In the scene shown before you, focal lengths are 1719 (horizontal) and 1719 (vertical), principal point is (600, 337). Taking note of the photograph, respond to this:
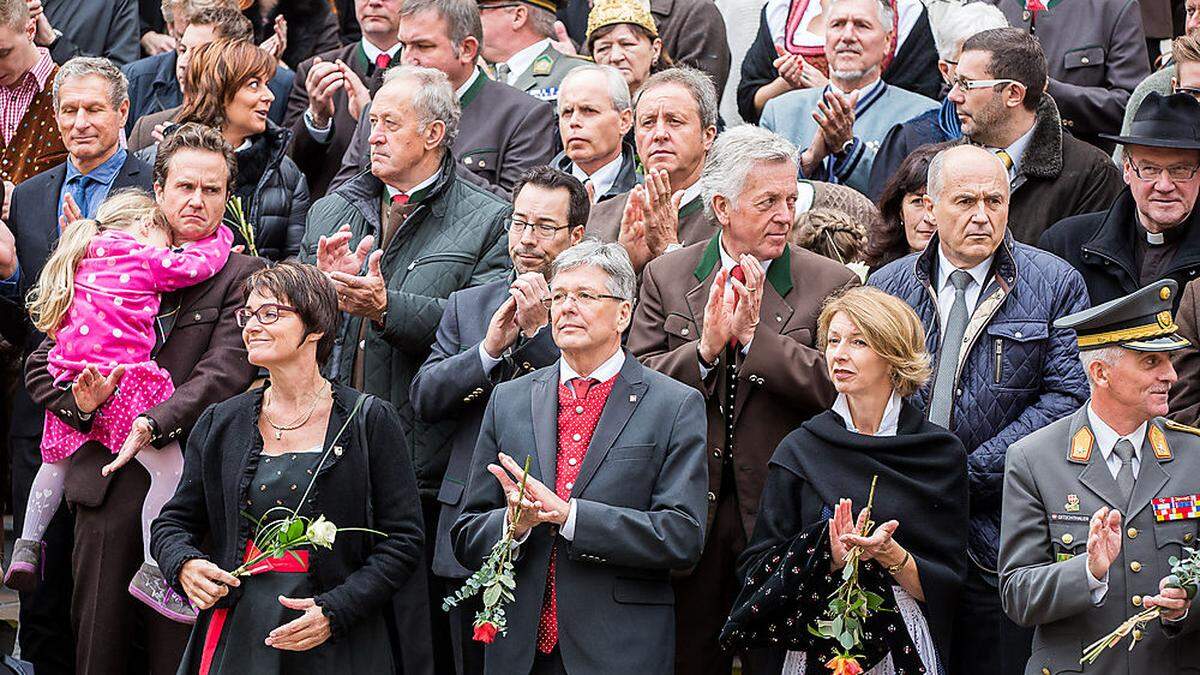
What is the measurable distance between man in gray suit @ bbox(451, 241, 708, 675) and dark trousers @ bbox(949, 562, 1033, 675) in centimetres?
99

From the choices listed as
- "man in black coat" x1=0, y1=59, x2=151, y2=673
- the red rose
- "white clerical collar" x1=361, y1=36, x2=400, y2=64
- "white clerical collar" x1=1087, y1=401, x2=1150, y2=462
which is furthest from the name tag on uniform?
"white clerical collar" x1=361, y1=36, x2=400, y2=64

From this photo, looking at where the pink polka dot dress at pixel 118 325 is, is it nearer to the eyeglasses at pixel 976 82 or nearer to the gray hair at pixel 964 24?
the eyeglasses at pixel 976 82

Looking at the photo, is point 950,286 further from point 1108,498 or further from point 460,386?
point 460,386

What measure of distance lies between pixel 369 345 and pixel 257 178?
5.07 ft

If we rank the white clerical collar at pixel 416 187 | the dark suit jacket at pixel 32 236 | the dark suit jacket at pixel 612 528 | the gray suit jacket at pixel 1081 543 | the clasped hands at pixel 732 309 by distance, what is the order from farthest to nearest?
the dark suit jacket at pixel 32 236 < the white clerical collar at pixel 416 187 < the clasped hands at pixel 732 309 < the dark suit jacket at pixel 612 528 < the gray suit jacket at pixel 1081 543

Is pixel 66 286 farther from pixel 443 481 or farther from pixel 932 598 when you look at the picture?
pixel 932 598

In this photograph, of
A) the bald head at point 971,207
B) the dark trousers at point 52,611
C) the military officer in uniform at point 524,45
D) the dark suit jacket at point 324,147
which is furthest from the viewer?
the military officer in uniform at point 524,45

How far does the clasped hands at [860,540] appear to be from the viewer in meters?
5.34

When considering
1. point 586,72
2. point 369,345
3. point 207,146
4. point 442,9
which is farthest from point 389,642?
point 442,9

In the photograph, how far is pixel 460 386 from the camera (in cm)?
636

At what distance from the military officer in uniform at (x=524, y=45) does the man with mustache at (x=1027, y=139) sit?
2.53 metres

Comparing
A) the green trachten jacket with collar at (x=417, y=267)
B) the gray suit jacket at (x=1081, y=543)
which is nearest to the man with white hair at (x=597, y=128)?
the green trachten jacket with collar at (x=417, y=267)

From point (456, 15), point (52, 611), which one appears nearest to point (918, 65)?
point (456, 15)

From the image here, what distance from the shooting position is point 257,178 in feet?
26.5
